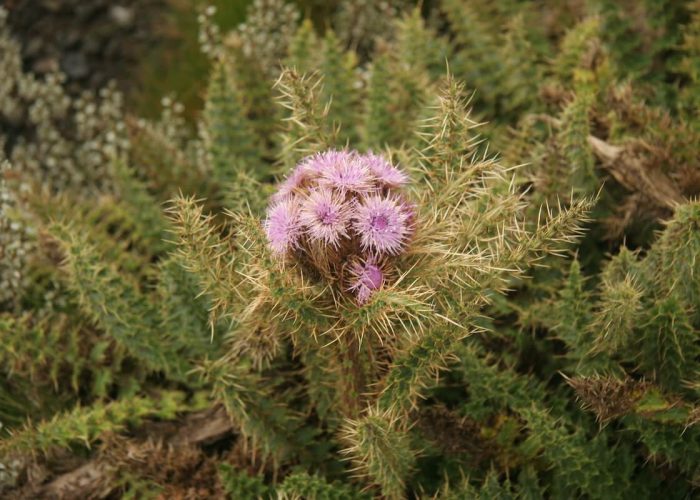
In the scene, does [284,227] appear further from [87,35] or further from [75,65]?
[87,35]

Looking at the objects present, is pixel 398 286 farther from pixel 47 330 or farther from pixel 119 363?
pixel 47 330

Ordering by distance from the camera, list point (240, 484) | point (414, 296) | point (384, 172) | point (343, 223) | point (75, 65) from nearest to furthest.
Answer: point (414, 296) < point (343, 223) < point (384, 172) < point (240, 484) < point (75, 65)

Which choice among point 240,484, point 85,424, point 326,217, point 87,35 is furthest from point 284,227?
point 87,35

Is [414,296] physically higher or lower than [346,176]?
lower

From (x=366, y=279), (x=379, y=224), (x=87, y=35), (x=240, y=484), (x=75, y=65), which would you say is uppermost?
(x=379, y=224)

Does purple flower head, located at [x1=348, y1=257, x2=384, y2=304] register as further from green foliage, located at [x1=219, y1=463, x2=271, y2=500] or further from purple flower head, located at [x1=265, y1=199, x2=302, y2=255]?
green foliage, located at [x1=219, y1=463, x2=271, y2=500]

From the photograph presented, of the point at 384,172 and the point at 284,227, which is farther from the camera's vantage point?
the point at 384,172

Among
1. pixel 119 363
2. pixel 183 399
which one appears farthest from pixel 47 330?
pixel 183 399
